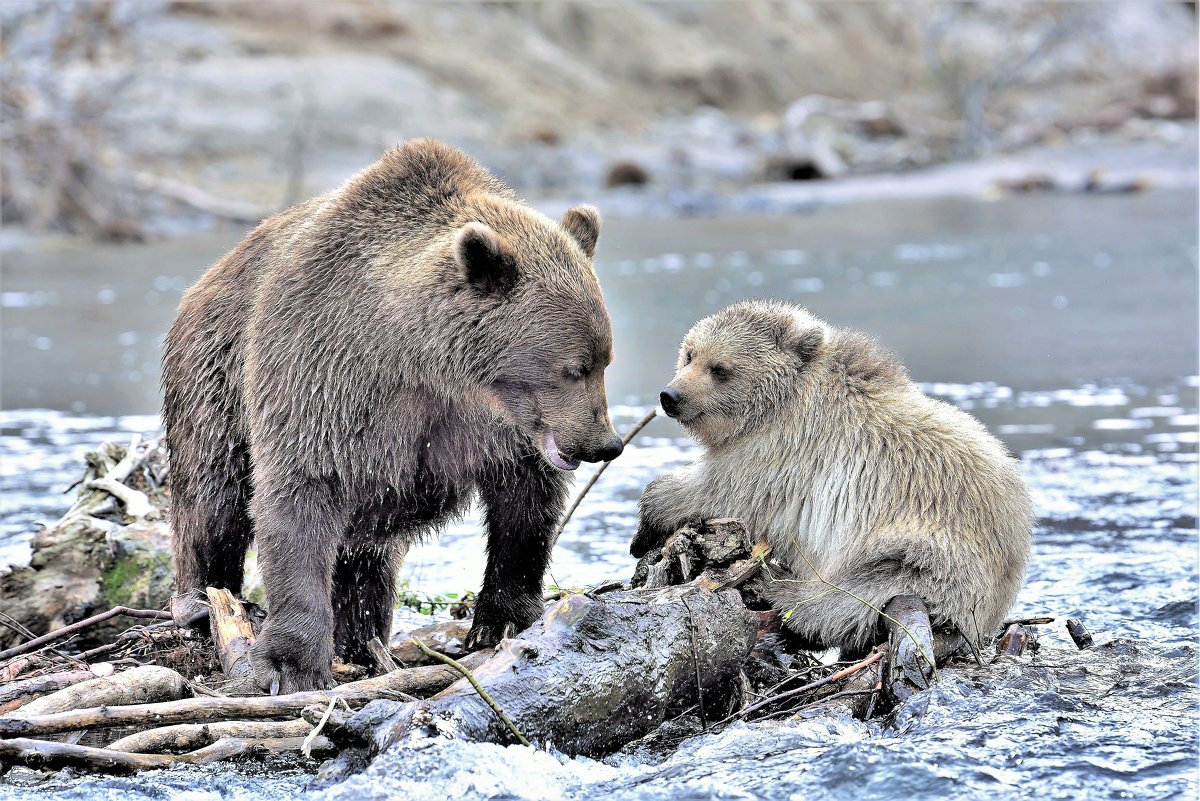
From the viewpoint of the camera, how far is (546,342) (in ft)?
14.6

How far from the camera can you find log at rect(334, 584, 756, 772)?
154 inches

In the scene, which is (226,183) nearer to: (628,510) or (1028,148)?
(1028,148)

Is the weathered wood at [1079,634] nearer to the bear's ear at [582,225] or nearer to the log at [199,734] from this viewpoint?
the bear's ear at [582,225]

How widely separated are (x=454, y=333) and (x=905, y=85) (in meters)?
43.6

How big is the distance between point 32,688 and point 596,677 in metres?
1.81

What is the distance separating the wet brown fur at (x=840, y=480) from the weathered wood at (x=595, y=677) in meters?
0.55

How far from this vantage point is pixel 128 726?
4176 millimetres

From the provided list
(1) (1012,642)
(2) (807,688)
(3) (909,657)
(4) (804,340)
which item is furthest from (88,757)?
(1) (1012,642)

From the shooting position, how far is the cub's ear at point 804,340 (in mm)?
5348

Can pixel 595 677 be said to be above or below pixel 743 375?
below

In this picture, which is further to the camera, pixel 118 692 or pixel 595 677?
pixel 118 692

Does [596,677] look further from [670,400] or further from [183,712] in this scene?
[670,400]

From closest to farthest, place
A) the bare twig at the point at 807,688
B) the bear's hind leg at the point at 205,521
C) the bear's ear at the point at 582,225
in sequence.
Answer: the bare twig at the point at 807,688 → the bear's ear at the point at 582,225 → the bear's hind leg at the point at 205,521

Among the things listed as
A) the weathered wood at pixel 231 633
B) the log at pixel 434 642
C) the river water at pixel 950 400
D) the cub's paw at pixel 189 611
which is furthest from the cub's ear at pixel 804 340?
the cub's paw at pixel 189 611
